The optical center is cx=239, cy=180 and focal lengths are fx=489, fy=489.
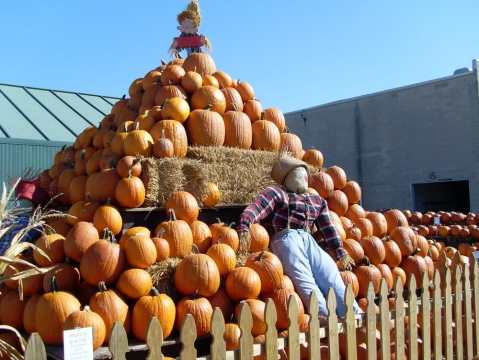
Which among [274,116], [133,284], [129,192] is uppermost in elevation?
[274,116]

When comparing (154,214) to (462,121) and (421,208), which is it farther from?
(421,208)

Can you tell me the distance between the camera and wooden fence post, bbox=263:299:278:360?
283 centimetres

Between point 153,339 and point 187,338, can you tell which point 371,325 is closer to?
point 187,338

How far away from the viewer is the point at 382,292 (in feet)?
12.1

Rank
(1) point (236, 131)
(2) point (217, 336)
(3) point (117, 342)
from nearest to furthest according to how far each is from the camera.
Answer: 1. (3) point (117, 342)
2. (2) point (217, 336)
3. (1) point (236, 131)

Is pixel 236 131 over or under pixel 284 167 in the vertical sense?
over

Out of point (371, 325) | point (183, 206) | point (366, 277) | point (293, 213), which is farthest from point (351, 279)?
point (183, 206)

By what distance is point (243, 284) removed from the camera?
404 centimetres

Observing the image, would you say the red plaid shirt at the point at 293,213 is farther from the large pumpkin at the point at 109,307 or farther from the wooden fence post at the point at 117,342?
the wooden fence post at the point at 117,342

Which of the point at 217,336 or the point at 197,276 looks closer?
the point at 217,336

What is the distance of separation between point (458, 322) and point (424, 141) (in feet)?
58.5

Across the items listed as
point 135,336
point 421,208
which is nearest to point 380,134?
point 421,208

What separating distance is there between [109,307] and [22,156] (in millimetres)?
9264

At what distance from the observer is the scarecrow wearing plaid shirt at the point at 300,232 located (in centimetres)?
441
